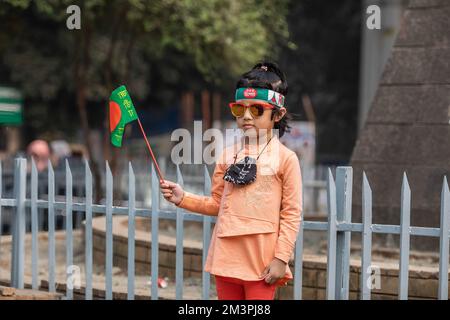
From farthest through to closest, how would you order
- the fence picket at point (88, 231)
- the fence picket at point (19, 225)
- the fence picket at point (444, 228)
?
1. the fence picket at point (19, 225)
2. the fence picket at point (88, 231)
3. the fence picket at point (444, 228)

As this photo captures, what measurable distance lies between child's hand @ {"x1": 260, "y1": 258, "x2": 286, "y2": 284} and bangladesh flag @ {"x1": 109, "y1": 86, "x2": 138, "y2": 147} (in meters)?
1.01

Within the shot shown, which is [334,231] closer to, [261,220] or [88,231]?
[261,220]

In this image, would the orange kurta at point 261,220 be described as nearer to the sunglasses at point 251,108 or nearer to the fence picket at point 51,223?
the sunglasses at point 251,108

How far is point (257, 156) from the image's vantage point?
4051mm

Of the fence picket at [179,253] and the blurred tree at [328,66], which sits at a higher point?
the blurred tree at [328,66]

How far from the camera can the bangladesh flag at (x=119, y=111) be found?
428cm

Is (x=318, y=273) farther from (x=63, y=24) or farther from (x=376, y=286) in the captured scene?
(x=63, y=24)

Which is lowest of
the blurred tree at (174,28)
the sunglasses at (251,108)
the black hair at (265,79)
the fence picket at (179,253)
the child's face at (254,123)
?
the fence picket at (179,253)

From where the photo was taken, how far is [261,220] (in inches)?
157

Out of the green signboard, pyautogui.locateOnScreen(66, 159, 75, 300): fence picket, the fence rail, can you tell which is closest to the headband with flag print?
the fence rail

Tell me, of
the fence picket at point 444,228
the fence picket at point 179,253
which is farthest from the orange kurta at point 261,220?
the fence picket at point 179,253

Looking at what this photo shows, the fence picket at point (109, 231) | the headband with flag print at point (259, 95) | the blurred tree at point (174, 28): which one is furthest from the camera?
the blurred tree at point (174, 28)

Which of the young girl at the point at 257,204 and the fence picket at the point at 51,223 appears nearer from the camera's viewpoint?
the young girl at the point at 257,204

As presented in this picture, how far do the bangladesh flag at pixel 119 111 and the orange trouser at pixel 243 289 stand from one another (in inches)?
35.1
